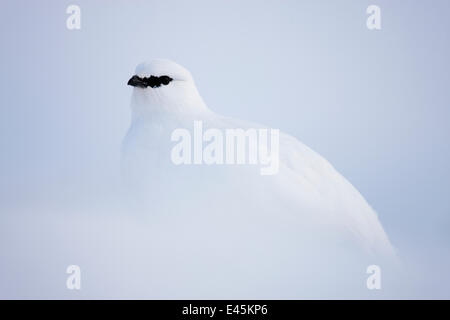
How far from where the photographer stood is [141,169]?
138 inches

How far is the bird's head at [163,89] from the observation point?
141 inches

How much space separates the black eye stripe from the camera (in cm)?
360

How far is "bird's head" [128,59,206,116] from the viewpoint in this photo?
3.58 metres

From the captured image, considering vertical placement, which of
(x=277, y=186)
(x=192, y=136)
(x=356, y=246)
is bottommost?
(x=356, y=246)

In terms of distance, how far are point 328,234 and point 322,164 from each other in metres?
0.27

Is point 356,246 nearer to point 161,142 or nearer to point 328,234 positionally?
point 328,234

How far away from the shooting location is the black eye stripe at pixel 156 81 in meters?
3.60

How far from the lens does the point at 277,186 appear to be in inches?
134

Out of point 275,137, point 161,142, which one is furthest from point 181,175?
point 275,137

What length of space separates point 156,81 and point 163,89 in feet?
0.14

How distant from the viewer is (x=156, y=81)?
142 inches

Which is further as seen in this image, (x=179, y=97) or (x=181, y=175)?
(x=179, y=97)

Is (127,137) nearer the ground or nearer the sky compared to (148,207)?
nearer the sky

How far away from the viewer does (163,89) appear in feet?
11.9
